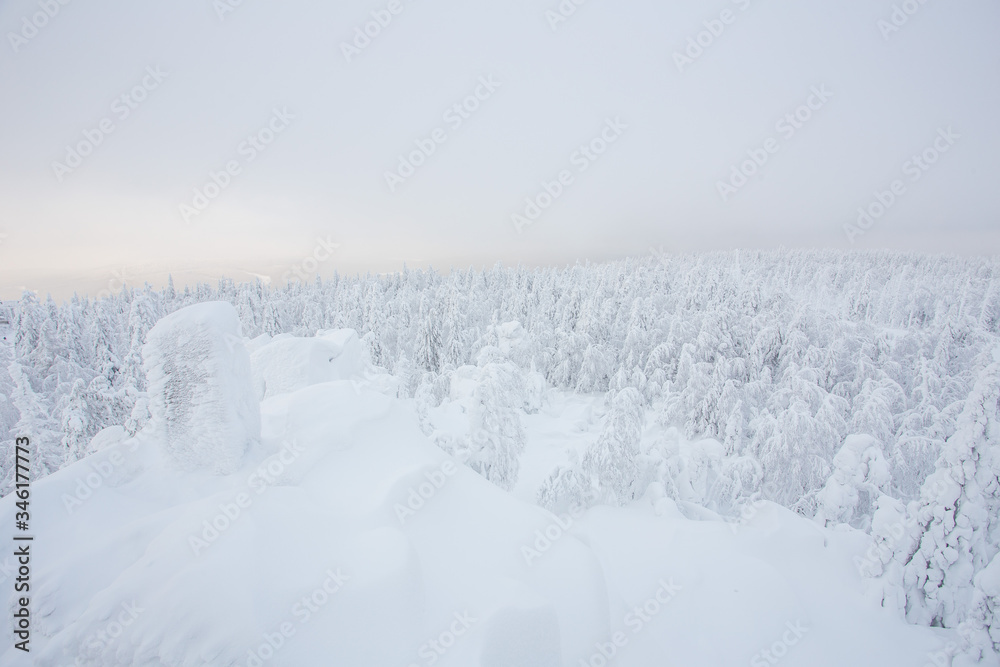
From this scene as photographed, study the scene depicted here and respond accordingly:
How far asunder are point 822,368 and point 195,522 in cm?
2772

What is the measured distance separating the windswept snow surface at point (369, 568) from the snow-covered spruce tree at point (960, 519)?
616 millimetres

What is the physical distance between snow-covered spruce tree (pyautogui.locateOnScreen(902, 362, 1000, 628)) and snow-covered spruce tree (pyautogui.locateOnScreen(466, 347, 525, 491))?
8.98m

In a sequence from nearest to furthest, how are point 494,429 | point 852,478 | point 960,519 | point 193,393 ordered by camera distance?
point 960,519
point 193,393
point 852,478
point 494,429

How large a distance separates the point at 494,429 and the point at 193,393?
743 centimetres

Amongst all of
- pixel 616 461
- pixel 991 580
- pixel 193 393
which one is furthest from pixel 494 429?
pixel 991 580

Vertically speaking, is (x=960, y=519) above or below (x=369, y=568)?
below

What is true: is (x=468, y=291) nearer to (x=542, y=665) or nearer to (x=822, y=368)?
(x=822, y=368)

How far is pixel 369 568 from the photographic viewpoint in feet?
15.5

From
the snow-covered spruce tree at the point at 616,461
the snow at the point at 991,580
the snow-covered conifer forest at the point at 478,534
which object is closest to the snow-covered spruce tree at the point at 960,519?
the snow-covered conifer forest at the point at 478,534

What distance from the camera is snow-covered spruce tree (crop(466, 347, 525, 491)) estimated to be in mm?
11422

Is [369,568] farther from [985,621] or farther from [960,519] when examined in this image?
[960,519]

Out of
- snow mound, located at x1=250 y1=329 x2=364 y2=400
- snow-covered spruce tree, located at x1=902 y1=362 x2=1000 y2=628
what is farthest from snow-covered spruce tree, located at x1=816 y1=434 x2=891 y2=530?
snow mound, located at x1=250 y1=329 x2=364 y2=400

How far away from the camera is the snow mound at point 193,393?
Answer: 6.83 meters

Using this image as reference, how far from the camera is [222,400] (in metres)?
6.97
